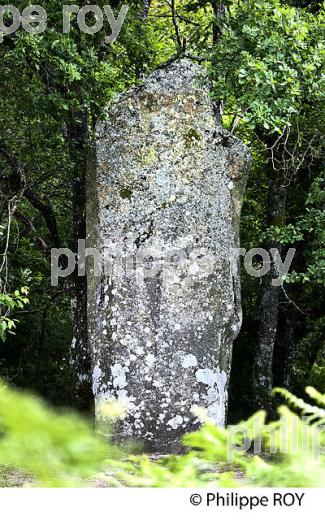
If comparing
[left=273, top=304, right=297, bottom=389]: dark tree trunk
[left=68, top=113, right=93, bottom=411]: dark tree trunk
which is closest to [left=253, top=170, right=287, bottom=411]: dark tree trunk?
[left=273, top=304, right=297, bottom=389]: dark tree trunk

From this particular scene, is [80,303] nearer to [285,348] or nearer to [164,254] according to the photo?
[164,254]

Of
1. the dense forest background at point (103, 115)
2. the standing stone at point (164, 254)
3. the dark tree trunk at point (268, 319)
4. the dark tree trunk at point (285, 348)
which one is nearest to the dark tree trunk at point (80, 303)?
the dense forest background at point (103, 115)

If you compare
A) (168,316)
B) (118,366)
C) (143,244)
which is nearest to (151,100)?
(143,244)

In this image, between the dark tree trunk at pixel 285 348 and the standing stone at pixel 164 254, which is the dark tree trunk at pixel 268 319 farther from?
the standing stone at pixel 164 254

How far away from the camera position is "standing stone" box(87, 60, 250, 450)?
Result: 6867 millimetres

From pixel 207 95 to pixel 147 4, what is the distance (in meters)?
2.97

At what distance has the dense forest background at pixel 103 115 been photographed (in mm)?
6859

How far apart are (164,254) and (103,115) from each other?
5.63ft

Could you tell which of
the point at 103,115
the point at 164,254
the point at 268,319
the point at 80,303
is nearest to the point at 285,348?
the point at 268,319

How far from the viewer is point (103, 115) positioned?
7328mm

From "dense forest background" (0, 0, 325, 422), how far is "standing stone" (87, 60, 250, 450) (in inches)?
17.5

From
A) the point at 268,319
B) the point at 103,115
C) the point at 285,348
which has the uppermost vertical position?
the point at 103,115

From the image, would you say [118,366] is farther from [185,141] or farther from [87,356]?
[185,141]

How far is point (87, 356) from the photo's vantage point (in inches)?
335
